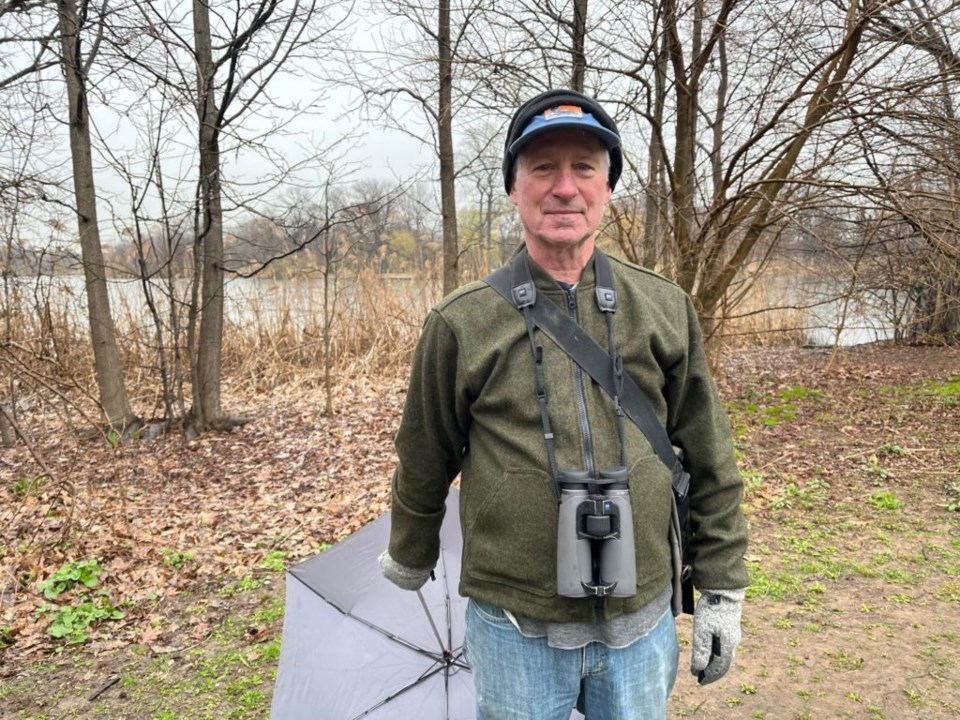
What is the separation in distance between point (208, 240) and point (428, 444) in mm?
6115

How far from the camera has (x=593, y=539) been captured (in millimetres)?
1199

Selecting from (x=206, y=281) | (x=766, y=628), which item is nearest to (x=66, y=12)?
(x=206, y=281)

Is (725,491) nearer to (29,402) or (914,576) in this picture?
(914,576)

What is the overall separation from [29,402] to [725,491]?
358 inches

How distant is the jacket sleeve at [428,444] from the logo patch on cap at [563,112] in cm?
47

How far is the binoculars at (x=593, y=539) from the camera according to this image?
1.19 m

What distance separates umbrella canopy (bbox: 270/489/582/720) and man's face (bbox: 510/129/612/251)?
1315 mm

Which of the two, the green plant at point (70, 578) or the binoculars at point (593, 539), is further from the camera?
the green plant at point (70, 578)

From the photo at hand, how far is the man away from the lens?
1.25 metres

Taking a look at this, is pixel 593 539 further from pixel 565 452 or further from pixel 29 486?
pixel 29 486

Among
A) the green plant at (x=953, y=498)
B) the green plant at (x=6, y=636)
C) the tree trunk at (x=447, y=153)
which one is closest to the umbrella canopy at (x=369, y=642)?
the green plant at (x=6, y=636)

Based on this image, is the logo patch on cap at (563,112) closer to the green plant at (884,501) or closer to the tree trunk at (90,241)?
the green plant at (884,501)

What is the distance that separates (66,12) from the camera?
573 centimetres

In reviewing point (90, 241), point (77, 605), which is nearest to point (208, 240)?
point (90, 241)
